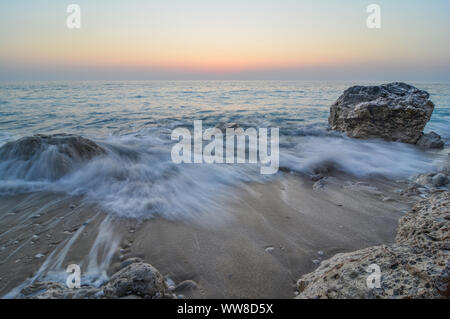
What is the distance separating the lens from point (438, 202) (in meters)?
1.87

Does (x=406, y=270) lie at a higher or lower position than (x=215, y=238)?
higher

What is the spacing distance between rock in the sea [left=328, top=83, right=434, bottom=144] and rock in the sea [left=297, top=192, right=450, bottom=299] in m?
5.77

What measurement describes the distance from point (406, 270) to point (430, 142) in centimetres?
639

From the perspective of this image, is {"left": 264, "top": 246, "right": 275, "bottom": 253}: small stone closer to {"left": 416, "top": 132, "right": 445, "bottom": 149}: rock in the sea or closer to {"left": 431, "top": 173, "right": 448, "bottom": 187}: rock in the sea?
{"left": 431, "top": 173, "right": 448, "bottom": 187}: rock in the sea

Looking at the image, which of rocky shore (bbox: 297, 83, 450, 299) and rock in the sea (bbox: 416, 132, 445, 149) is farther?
rock in the sea (bbox: 416, 132, 445, 149)

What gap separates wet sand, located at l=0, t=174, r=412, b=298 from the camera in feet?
6.31

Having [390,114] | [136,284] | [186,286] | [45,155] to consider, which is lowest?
[186,286]

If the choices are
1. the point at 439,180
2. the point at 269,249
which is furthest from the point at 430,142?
the point at 269,249

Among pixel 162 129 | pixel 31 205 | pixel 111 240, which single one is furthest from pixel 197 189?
pixel 162 129

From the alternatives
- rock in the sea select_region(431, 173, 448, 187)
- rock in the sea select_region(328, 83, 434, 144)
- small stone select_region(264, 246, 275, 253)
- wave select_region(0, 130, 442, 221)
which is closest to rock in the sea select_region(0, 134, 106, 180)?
wave select_region(0, 130, 442, 221)

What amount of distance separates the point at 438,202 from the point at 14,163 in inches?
218

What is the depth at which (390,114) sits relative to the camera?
6.54 m

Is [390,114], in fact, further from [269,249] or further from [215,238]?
[215,238]
